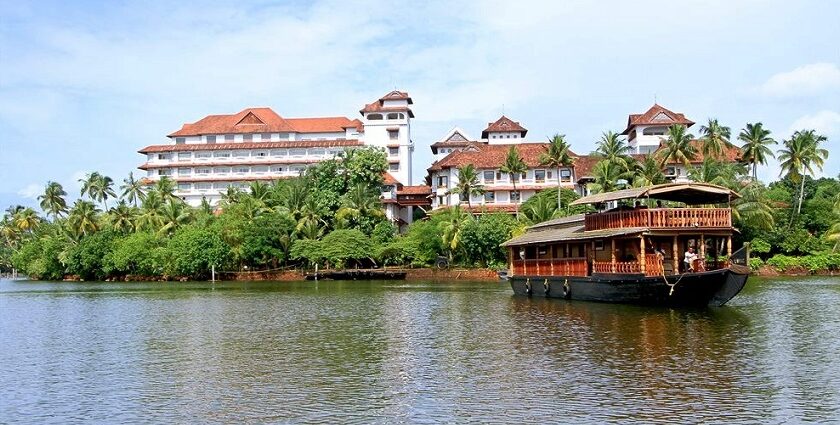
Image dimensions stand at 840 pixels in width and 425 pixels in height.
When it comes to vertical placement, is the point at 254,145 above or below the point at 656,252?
above

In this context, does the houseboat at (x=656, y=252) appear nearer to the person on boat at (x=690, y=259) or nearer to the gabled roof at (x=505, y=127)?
the person on boat at (x=690, y=259)

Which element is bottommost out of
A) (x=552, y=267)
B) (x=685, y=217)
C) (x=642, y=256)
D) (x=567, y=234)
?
(x=552, y=267)

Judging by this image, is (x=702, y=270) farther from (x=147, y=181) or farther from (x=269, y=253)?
(x=147, y=181)

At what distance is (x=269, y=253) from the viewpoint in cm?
7450

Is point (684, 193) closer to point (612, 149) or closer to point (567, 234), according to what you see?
point (567, 234)

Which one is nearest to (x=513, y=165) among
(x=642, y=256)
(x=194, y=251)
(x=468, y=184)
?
(x=468, y=184)

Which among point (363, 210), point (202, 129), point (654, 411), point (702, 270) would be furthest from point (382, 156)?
point (654, 411)

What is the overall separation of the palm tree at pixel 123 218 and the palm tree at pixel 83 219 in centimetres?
299

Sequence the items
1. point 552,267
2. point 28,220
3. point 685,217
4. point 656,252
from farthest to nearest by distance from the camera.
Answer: point 28,220 → point 552,267 → point 656,252 → point 685,217

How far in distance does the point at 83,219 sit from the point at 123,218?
17.3 ft

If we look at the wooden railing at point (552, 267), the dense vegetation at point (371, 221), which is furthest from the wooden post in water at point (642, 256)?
the dense vegetation at point (371, 221)

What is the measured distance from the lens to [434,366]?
1889cm

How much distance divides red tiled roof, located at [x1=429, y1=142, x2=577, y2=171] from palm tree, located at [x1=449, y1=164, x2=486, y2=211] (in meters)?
3.96

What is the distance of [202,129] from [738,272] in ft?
274
